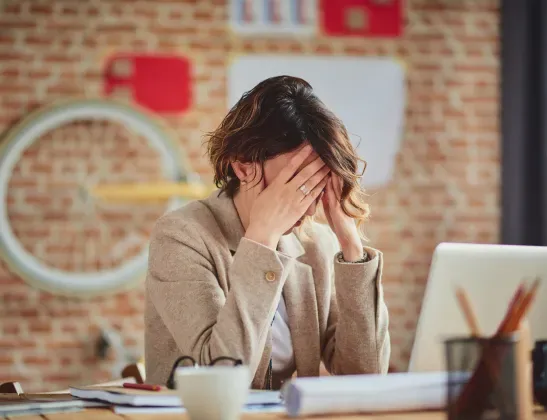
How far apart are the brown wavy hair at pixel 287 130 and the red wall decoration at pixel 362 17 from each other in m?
2.33

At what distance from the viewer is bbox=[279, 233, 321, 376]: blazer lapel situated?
6.10 ft

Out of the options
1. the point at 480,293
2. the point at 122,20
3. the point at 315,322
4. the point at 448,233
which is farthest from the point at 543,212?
the point at 480,293

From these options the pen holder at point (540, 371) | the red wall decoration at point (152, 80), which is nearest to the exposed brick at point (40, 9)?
the red wall decoration at point (152, 80)

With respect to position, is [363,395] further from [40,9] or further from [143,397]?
[40,9]

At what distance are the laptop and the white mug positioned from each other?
0.45m

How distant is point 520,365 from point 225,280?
0.80 metres

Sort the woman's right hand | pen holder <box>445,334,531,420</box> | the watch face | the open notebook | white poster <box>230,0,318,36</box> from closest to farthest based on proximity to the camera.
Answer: pen holder <box>445,334,531,420</box> → the open notebook → the woman's right hand → the watch face → white poster <box>230,0,318,36</box>

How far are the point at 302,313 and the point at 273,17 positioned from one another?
2.40 meters

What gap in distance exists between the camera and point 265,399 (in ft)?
4.52

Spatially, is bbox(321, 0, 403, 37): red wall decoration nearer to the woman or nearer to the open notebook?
the woman

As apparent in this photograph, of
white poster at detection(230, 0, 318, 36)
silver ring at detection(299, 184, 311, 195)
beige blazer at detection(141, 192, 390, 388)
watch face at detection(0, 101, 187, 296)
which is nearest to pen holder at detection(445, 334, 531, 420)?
beige blazer at detection(141, 192, 390, 388)

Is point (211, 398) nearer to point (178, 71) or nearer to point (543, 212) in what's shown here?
point (178, 71)

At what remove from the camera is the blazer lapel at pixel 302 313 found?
1.86 metres

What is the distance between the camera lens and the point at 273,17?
4004 mm
